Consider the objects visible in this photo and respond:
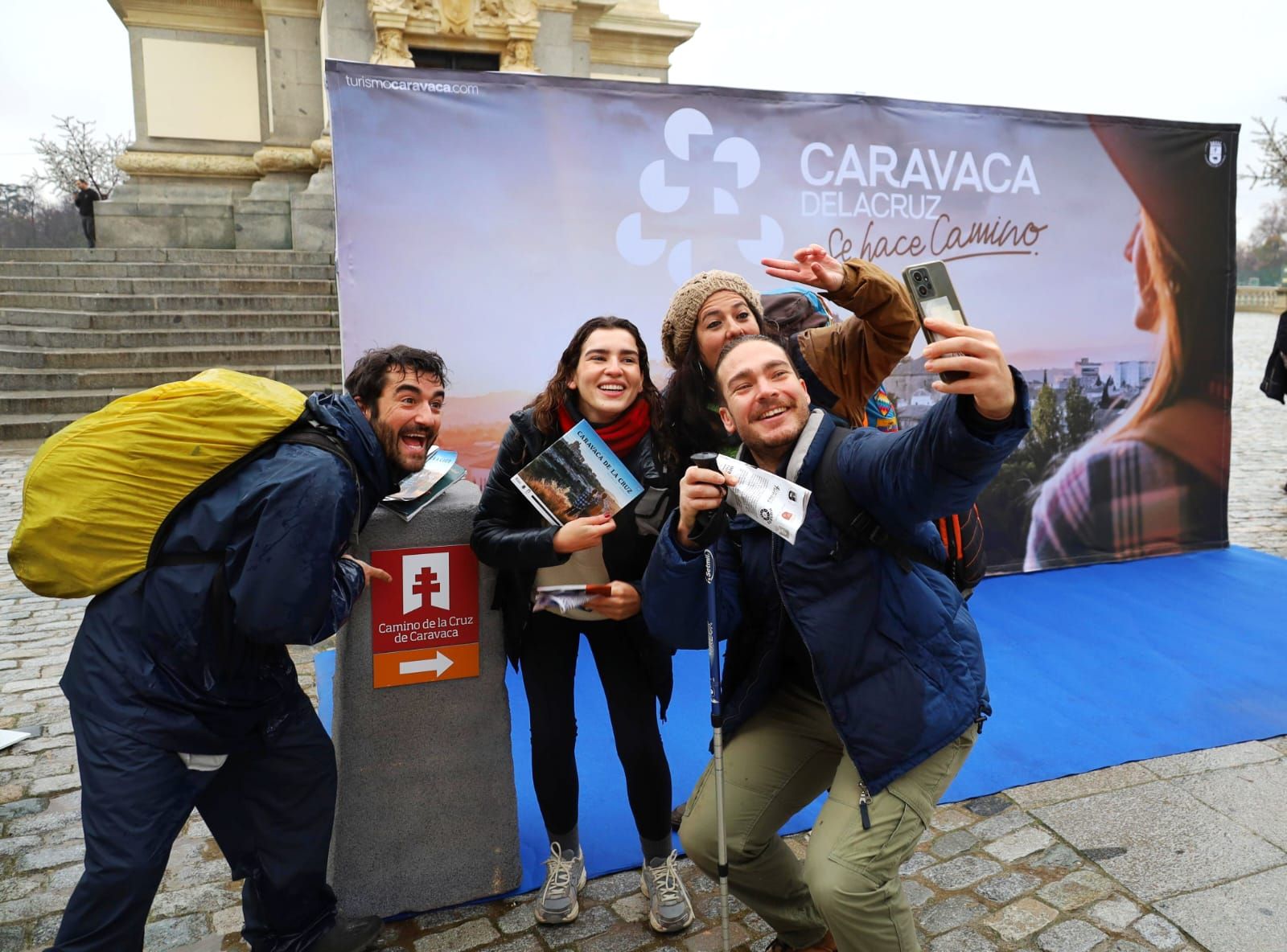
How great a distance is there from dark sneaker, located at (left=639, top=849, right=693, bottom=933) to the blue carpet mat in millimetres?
361

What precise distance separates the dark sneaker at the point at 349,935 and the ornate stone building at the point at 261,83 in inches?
588

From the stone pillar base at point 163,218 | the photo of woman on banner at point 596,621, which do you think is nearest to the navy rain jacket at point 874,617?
the photo of woman on banner at point 596,621

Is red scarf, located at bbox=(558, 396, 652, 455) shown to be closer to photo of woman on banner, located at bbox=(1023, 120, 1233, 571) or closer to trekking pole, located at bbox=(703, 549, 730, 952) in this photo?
trekking pole, located at bbox=(703, 549, 730, 952)

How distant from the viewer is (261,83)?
18.2 meters

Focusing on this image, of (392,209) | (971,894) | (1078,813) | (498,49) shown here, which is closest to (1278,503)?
(1078,813)

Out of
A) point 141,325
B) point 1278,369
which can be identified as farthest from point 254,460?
point 141,325

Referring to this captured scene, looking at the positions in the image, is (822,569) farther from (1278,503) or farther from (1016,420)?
(1278,503)

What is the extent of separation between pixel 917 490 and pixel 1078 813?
7.52ft

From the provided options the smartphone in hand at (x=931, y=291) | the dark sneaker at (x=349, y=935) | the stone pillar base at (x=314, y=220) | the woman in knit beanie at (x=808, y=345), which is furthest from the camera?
the stone pillar base at (x=314, y=220)

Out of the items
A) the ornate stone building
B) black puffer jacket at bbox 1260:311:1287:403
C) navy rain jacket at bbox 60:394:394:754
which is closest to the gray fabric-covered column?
navy rain jacket at bbox 60:394:394:754

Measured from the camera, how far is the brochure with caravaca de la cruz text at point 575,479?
9.41 feet

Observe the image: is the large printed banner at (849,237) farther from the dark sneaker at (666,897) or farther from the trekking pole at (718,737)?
the trekking pole at (718,737)

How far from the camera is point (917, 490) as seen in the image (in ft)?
6.61

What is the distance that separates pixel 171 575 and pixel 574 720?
1.31 m
